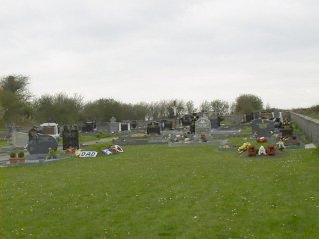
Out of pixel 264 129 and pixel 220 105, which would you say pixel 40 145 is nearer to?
pixel 264 129

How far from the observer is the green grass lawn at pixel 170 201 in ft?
26.1

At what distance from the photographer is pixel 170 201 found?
10.4m

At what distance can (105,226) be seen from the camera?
839 centimetres

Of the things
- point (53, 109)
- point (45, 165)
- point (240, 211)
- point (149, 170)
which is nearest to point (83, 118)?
point (53, 109)

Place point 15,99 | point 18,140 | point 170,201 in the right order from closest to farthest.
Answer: point 170,201, point 18,140, point 15,99

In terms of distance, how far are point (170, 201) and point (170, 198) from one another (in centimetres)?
35

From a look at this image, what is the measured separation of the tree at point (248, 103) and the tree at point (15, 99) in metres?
48.6

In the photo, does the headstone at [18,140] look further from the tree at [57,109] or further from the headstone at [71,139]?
the tree at [57,109]

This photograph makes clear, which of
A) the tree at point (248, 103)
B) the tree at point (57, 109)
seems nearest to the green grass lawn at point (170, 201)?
the tree at point (57, 109)

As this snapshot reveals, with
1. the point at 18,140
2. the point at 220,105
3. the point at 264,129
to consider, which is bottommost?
the point at 18,140

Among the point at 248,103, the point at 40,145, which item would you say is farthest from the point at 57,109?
the point at 248,103

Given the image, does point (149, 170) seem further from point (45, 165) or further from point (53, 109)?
point (53, 109)

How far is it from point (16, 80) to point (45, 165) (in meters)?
54.8

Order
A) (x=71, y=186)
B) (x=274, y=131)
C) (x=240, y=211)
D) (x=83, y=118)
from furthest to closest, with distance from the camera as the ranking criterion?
(x=83, y=118) < (x=274, y=131) < (x=71, y=186) < (x=240, y=211)
